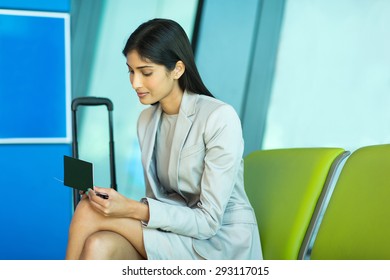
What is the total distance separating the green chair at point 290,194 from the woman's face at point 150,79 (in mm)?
437

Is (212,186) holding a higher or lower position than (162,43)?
lower

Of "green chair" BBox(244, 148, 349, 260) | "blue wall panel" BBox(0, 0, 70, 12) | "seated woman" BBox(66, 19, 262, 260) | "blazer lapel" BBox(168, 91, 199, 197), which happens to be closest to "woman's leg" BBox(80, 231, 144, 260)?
"seated woman" BBox(66, 19, 262, 260)

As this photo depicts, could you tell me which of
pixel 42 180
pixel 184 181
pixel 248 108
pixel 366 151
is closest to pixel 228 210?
pixel 184 181

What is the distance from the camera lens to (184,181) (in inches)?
78.2

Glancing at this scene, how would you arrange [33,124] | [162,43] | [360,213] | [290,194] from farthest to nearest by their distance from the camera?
[33,124], [162,43], [290,194], [360,213]

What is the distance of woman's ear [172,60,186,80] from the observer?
6.68 ft

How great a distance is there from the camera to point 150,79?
6.62ft

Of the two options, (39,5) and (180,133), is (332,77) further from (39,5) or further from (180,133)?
(180,133)

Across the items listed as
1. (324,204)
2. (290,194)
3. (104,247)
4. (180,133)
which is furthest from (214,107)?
(104,247)

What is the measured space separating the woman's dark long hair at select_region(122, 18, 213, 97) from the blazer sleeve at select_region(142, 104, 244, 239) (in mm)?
229

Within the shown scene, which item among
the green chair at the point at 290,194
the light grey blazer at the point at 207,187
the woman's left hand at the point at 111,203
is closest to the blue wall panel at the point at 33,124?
the light grey blazer at the point at 207,187

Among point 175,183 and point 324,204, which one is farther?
point 175,183

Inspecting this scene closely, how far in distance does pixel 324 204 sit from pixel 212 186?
13.6 inches

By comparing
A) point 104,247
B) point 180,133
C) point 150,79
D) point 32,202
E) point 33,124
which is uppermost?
point 150,79
